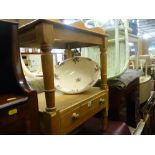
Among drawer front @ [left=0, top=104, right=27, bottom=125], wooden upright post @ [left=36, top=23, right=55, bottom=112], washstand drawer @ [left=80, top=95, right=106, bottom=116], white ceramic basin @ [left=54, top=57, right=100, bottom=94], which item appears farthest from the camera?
white ceramic basin @ [left=54, top=57, right=100, bottom=94]

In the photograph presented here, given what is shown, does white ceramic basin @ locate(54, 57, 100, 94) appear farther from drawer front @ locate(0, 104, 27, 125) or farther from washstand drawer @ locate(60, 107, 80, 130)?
drawer front @ locate(0, 104, 27, 125)

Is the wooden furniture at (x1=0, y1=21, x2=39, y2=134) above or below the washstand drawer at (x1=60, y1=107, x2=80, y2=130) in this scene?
above

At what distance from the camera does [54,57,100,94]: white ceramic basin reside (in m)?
1.02

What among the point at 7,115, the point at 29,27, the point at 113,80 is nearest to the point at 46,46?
the point at 29,27

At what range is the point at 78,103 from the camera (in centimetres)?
80

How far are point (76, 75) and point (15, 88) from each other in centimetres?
59

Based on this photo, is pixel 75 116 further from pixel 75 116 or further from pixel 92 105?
pixel 92 105

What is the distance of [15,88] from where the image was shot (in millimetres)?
567

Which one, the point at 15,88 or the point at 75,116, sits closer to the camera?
the point at 15,88

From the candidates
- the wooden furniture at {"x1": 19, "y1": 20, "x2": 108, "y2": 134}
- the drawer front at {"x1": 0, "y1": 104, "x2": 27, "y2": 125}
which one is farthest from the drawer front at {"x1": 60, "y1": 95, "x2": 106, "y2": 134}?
the drawer front at {"x1": 0, "y1": 104, "x2": 27, "y2": 125}

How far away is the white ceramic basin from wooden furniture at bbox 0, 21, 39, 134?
45 centimetres

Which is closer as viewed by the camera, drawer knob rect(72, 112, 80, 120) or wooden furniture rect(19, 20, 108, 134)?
wooden furniture rect(19, 20, 108, 134)

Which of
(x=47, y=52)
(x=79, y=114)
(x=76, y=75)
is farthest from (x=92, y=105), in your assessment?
(x=47, y=52)
